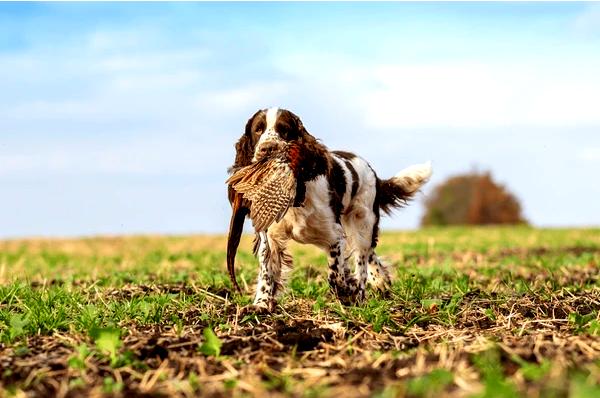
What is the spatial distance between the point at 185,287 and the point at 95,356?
3.09m

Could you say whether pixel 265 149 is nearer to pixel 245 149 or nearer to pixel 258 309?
pixel 245 149

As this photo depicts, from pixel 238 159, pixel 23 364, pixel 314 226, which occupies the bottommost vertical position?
pixel 23 364

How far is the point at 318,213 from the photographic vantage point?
710 cm

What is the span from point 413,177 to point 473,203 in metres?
32.4

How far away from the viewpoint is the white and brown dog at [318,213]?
6.70 m

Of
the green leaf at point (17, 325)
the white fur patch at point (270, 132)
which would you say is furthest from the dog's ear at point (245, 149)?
the green leaf at point (17, 325)

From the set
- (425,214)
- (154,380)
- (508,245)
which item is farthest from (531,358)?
(425,214)

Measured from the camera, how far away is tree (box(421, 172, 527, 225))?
40.8m

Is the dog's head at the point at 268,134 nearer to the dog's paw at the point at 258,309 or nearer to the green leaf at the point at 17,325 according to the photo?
the dog's paw at the point at 258,309

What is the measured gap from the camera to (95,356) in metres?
4.98

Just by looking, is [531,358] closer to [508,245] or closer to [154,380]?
[154,380]

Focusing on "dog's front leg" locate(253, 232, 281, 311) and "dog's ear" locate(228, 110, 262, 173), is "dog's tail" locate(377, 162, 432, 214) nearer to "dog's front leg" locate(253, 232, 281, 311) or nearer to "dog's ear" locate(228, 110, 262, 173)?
"dog's front leg" locate(253, 232, 281, 311)

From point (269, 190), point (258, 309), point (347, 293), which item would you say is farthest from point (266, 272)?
point (269, 190)

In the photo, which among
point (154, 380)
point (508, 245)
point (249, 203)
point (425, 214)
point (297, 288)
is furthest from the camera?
point (425, 214)
